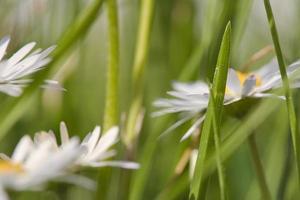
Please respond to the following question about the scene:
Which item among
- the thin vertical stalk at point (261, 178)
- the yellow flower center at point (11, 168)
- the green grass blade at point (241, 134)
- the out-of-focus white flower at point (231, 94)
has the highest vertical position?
the out-of-focus white flower at point (231, 94)

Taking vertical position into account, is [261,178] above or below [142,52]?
below

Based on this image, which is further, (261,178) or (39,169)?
(261,178)

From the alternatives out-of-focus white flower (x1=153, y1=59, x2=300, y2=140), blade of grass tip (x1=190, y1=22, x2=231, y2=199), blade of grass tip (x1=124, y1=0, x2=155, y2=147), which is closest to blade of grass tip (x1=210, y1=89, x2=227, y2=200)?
blade of grass tip (x1=190, y1=22, x2=231, y2=199)

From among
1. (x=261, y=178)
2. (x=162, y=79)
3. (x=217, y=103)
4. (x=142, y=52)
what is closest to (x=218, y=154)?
(x=217, y=103)

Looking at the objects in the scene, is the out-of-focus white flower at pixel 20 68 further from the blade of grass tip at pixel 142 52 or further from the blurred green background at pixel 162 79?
the blade of grass tip at pixel 142 52

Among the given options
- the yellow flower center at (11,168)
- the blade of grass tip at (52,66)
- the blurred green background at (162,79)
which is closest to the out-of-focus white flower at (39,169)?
the yellow flower center at (11,168)

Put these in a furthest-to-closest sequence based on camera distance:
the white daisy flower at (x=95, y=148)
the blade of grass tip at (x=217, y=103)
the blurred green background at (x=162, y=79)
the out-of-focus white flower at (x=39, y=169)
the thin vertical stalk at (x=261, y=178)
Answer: the blurred green background at (x=162, y=79), the thin vertical stalk at (x=261, y=178), the blade of grass tip at (x=217, y=103), the white daisy flower at (x=95, y=148), the out-of-focus white flower at (x=39, y=169)

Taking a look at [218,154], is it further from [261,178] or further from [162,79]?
[162,79]

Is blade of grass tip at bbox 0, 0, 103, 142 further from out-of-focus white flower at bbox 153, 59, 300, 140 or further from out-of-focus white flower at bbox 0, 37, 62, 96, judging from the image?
out-of-focus white flower at bbox 153, 59, 300, 140
